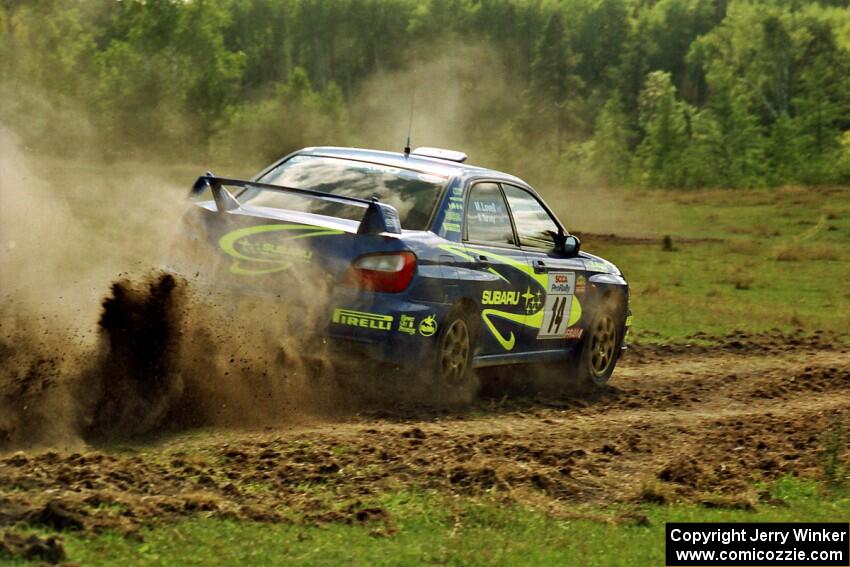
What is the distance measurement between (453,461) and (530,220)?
3.54 metres

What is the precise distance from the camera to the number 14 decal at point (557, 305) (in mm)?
10391

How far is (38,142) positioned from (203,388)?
2793 centimetres

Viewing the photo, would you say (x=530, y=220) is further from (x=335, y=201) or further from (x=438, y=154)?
(x=335, y=201)

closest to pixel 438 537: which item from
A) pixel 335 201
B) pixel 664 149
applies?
pixel 335 201

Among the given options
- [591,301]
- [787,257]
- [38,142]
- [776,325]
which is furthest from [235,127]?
[591,301]

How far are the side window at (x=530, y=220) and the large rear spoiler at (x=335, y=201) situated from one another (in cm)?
162

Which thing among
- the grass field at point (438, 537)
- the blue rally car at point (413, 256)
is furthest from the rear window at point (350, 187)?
the grass field at point (438, 537)

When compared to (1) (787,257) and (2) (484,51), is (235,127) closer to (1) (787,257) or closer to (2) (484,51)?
(1) (787,257)

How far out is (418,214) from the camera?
9.10 metres

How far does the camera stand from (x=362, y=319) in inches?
331

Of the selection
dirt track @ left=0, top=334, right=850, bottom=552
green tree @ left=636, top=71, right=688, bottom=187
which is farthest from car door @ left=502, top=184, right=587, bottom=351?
green tree @ left=636, top=71, right=688, bottom=187

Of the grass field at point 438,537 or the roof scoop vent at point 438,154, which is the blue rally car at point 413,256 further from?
the grass field at point 438,537

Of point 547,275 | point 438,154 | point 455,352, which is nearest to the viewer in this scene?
point 455,352

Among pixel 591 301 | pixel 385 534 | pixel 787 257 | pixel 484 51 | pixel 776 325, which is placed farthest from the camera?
pixel 484 51
